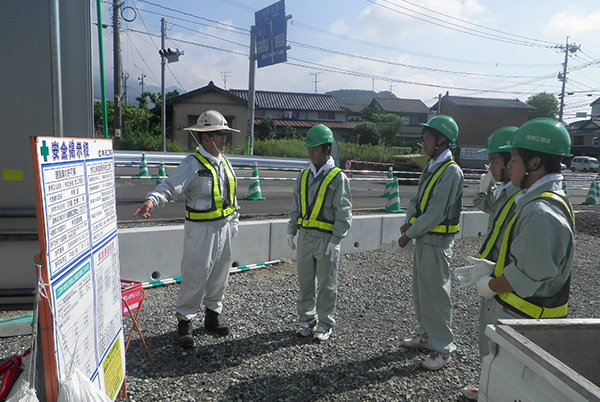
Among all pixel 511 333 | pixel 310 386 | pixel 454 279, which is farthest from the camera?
pixel 454 279

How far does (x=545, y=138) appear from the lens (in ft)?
7.72

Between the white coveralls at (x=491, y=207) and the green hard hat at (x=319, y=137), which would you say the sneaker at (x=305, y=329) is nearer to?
the white coveralls at (x=491, y=207)

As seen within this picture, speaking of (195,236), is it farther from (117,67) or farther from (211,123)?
(117,67)

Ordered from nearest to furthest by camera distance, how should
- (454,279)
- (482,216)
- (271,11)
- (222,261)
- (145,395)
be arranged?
1. (145,395)
2. (222,261)
3. (454,279)
4. (482,216)
5. (271,11)

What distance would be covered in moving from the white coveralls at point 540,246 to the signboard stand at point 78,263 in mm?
2272

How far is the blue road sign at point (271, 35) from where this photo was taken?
1823 cm

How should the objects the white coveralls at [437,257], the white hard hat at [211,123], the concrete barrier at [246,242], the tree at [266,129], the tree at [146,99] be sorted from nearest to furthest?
the white coveralls at [437,257], the white hard hat at [211,123], the concrete barrier at [246,242], the tree at [146,99], the tree at [266,129]

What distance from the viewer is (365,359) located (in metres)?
3.69

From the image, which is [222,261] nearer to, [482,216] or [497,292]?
[497,292]

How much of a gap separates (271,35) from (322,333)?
1733 cm

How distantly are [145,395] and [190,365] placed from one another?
522mm

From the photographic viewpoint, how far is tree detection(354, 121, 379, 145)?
126 feet

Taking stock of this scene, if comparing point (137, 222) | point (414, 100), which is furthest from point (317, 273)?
point (414, 100)

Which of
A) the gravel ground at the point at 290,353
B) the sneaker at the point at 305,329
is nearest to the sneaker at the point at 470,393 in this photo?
the gravel ground at the point at 290,353
